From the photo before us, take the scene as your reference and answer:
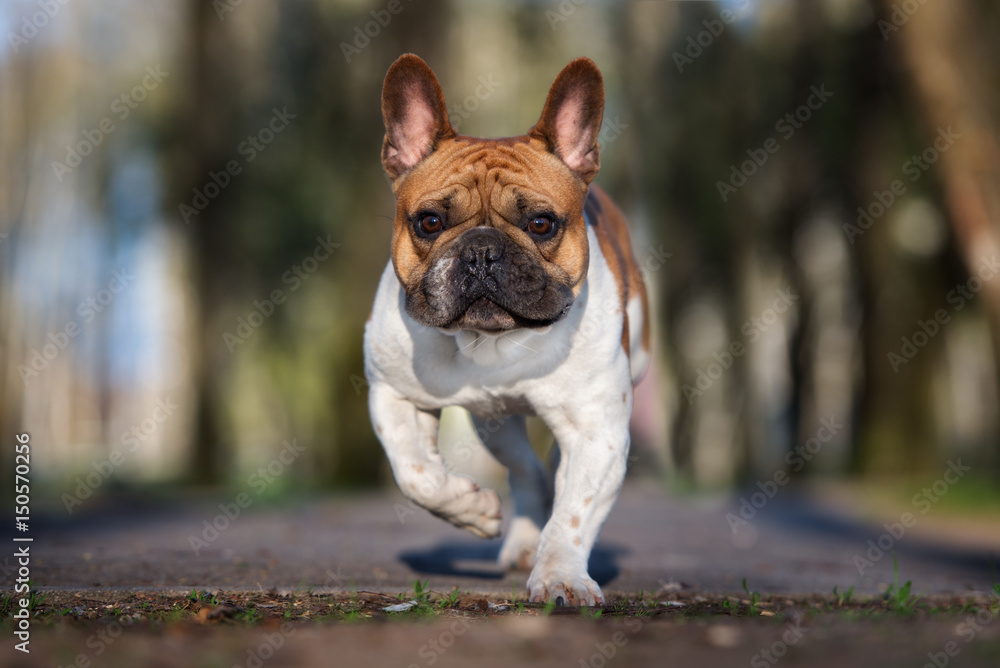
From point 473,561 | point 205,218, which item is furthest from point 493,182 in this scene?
point 205,218

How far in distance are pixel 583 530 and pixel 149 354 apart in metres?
48.5

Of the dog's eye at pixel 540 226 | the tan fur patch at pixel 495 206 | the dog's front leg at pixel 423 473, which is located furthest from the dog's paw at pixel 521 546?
the dog's eye at pixel 540 226

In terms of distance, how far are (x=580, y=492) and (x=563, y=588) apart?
540 millimetres


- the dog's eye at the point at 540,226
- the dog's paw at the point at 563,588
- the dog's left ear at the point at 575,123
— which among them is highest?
the dog's left ear at the point at 575,123

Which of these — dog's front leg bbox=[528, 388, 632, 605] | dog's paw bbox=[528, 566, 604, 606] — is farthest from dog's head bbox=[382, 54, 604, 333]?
dog's paw bbox=[528, 566, 604, 606]

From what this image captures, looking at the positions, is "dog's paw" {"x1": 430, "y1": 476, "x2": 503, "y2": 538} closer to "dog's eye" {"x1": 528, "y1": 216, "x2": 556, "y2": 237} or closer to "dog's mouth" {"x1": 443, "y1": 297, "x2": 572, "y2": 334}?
"dog's mouth" {"x1": 443, "y1": 297, "x2": 572, "y2": 334}

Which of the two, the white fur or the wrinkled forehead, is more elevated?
the wrinkled forehead

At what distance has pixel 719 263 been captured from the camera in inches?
1056

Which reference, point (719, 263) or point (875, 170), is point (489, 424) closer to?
point (875, 170)

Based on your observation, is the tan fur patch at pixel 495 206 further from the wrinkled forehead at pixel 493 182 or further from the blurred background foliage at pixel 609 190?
the blurred background foliage at pixel 609 190

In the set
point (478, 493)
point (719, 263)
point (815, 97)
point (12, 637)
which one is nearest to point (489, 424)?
point (478, 493)

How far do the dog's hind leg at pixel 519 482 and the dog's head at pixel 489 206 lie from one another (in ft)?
4.65

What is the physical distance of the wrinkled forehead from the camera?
5016 mm

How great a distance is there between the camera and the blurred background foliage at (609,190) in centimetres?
1598
